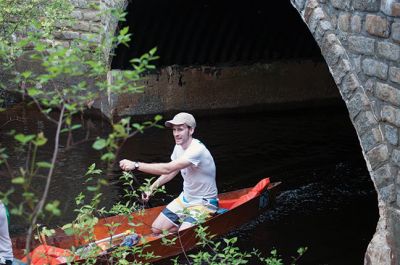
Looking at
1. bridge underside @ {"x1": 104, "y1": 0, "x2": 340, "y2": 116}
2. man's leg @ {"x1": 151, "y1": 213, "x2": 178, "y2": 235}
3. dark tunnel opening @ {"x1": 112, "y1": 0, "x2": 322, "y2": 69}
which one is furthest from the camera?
bridge underside @ {"x1": 104, "y1": 0, "x2": 340, "y2": 116}

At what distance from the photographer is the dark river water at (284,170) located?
816 cm

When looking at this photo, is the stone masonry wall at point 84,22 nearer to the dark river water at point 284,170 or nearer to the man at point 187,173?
the dark river water at point 284,170

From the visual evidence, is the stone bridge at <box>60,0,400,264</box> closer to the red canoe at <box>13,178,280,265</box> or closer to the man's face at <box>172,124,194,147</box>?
the man's face at <box>172,124,194,147</box>

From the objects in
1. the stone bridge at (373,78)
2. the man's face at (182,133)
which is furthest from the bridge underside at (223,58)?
the stone bridge at (373,78)

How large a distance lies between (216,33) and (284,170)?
3.38 m

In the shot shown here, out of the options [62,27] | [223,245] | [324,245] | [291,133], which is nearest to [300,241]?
[324,245]

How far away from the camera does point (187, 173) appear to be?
7.25 metres

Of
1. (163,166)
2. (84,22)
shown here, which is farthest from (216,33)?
(163,166)

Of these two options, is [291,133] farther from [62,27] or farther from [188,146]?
[188,146]

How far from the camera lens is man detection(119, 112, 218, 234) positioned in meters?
6.79

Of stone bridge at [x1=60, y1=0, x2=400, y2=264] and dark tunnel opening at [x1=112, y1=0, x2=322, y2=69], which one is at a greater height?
dark tunnel opening at [x1=112, y1=0, x2=322, y2=69]

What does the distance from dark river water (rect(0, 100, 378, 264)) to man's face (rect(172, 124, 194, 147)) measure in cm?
112

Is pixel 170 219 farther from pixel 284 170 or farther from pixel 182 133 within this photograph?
pixel 284 170

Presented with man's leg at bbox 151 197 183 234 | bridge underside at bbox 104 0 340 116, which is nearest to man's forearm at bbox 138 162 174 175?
man's leg at bbox 151 197 183 234
